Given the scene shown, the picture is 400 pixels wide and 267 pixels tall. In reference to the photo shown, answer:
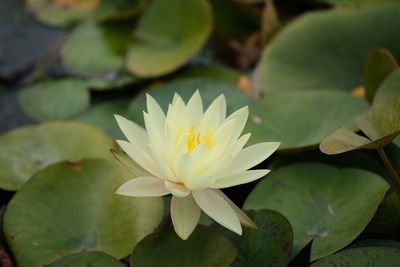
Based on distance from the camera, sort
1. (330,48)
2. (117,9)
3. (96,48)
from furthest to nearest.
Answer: (117,9)
(96,48)
(330,48)

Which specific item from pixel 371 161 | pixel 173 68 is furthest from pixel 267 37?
pixel 371 161

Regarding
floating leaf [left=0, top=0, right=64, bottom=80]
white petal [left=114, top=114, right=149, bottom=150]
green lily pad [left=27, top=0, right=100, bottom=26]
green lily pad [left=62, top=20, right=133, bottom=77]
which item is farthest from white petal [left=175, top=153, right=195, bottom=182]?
green lily pad [left=27, top=0, right=100, bottom=26]

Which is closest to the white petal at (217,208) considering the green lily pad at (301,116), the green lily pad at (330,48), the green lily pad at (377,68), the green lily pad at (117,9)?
the green lily pad at (301,116)

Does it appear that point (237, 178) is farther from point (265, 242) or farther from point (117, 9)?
point (117, 9)

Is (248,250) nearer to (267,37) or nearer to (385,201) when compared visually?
(385,201)

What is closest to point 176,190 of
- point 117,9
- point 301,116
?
point 301,116

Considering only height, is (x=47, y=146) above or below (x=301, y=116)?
below
